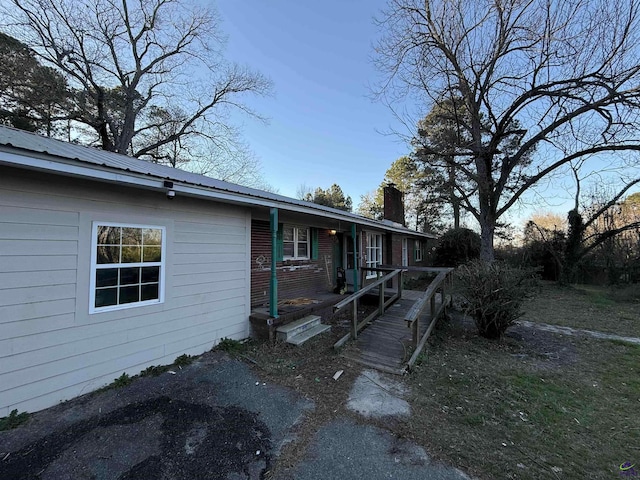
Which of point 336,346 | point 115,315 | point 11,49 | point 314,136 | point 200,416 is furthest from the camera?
point 314,136

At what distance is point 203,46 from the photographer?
→ 647 inches

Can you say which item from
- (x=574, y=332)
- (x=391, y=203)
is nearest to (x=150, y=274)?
(x=574, y=332)

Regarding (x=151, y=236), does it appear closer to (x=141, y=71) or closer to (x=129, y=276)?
(x=129, y=276)

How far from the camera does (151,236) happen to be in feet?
14.0

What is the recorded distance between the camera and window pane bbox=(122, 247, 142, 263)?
3.96 m

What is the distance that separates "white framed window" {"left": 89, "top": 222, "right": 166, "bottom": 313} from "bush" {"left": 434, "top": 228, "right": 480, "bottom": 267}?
59.8 feet

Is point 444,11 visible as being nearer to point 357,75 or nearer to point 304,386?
point 357,75

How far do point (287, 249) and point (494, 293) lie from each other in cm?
520

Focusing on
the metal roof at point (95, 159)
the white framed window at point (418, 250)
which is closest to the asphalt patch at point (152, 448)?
the metal roof at point (95, 159)

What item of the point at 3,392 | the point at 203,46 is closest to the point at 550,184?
the point at 3,392

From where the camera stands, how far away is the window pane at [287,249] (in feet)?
25.2

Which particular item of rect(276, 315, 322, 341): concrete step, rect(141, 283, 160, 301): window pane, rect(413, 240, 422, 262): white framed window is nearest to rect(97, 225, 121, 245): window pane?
rect(141, 283, 160, 301): window pane

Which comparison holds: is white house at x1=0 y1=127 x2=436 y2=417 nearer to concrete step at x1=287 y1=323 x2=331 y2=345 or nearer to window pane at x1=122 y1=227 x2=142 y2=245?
window pane at x1=122 y1=227 x2=142 y2=245

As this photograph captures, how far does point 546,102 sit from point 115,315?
1675 cm
